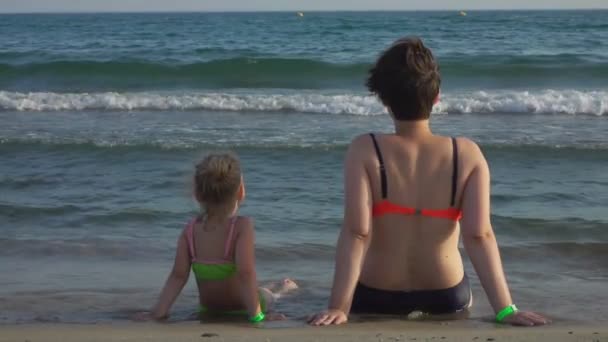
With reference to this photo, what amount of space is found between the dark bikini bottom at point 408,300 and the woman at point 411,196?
15 centimetres

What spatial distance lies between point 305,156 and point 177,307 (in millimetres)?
4611

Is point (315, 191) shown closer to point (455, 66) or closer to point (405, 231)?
point (405, 231)

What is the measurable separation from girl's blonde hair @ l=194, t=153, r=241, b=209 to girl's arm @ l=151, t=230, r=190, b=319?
0.67 ft

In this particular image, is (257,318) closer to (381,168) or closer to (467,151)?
(381,168)

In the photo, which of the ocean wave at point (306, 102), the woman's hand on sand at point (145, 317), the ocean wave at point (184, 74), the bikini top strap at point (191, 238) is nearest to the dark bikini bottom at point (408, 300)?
the bikini top strap at point (191, 238)

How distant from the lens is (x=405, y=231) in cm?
360

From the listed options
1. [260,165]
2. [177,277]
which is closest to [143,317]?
[177,277]

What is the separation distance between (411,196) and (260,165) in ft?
16.9

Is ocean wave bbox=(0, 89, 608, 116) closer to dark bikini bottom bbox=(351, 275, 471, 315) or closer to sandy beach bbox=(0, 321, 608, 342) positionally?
dark bikini bottom bbox=(351, 275, 471, 315)

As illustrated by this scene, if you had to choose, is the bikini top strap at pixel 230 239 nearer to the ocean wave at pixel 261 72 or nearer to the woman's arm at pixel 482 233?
the woman's arm at pixel 482 233

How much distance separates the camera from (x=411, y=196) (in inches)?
139

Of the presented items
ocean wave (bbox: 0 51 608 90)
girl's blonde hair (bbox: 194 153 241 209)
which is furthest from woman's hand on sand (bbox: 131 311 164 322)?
ocean wave (bbox: 0 51 608 90)

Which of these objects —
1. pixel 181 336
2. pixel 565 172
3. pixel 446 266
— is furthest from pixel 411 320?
pixel 565 172

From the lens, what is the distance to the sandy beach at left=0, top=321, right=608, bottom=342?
3367 millimetres
